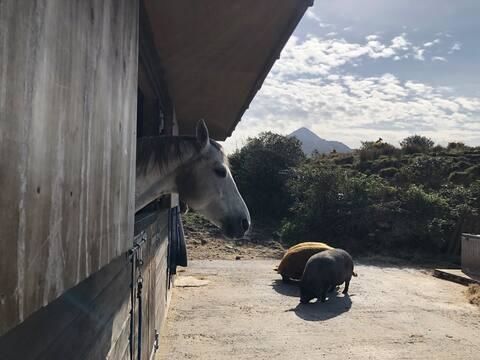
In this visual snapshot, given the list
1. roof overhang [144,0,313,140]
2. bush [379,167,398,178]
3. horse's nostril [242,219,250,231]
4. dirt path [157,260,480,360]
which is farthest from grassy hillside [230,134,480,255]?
horse's nostril [242,219,250,231]

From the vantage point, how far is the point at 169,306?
6793 millimetres

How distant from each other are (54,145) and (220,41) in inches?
115

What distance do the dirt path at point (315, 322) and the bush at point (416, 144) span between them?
1895cm

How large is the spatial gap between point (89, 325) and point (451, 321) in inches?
258

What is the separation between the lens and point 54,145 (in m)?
0.83

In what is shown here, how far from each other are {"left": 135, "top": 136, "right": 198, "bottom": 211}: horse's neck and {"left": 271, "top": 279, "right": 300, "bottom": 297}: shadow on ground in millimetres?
5775

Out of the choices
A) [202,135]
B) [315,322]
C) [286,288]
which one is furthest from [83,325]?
[286,288]

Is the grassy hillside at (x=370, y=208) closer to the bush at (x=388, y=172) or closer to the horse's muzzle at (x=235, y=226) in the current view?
the bush at (x=388, y=172)

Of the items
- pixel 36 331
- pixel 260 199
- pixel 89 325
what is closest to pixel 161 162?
pixel 89 325

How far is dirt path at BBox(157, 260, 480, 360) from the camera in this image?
5199 mm

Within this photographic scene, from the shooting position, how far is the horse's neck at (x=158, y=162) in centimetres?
283

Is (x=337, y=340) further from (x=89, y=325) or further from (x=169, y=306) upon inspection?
(x=89, y=325)

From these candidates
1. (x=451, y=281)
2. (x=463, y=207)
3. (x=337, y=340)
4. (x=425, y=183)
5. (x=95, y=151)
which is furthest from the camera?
(x=425, y=183)

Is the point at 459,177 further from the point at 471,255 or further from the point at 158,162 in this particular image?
the point at 158,162
